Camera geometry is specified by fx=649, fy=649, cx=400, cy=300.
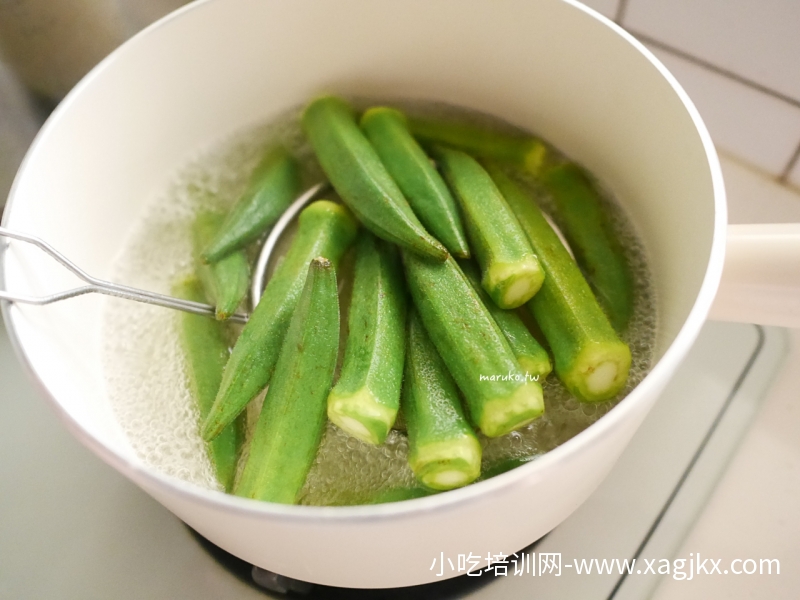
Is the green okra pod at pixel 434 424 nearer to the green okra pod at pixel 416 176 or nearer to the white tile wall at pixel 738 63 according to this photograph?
the green okra pod at pixel 416 176

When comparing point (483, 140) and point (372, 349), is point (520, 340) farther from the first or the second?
point (483, 140)

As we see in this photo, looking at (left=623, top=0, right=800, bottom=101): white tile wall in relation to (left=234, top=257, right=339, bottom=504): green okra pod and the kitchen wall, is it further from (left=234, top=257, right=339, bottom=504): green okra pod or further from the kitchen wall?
(left=234, top=257, right=339, bottom=504): green okra pod

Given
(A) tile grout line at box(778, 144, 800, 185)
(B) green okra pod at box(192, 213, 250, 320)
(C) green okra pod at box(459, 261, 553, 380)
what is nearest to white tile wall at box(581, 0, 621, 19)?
(A) tile grout line at box(778, 144, 800, 185)

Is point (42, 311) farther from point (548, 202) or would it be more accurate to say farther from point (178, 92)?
point (548, 202)

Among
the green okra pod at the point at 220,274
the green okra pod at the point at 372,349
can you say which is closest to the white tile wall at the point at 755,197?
the green okra pod at the point at 372,349

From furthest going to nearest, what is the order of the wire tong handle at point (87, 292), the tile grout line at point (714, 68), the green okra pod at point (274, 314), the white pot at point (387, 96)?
1. the tile grout line at point (714, 68)
2. the green okra pod at point (274, 314)
3. the wire tong handle at point (87, 292)
4. the white pot at point (387, 96)

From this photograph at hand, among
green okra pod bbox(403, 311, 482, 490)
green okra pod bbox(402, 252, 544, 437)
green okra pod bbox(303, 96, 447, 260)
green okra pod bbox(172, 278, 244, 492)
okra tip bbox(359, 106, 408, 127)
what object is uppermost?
okra tip bbox(359, 106, 408, 127)
